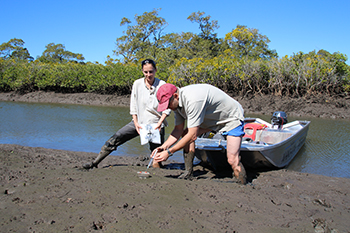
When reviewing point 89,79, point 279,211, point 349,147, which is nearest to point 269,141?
point 349,147

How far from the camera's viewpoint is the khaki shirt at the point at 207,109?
3.67 m

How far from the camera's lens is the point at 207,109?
398 centimetres

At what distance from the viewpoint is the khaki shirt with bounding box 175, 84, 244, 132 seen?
367cm

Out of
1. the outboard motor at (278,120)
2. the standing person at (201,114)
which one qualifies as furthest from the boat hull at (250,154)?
Result: the outboard motor at (278,120)

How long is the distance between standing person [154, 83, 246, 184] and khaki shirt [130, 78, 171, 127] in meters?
0.72

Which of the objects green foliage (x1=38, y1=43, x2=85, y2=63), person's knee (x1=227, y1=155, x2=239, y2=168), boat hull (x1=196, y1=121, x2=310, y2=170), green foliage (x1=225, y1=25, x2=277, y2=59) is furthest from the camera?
green foliage (x1=38, y1=43, x2=85, y2=63)

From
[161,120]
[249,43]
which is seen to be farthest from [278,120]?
[249,43]

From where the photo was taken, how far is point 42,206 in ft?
9.88

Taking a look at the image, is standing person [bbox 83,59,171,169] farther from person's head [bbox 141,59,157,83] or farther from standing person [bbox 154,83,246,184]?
standing person [bbox 154,83,246,184]

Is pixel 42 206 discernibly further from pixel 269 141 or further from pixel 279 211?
pixel 269 141

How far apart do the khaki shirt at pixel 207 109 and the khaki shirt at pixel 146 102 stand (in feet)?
2.56

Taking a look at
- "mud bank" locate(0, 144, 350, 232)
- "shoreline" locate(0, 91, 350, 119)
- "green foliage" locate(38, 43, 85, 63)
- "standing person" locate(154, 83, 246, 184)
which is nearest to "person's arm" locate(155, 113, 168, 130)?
"standing person" locate(154, 83, 246, 184)

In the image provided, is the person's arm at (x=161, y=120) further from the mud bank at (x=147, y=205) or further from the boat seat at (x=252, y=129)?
the boat seat at (x=252, y=129)

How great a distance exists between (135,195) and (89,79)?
3014 cm
